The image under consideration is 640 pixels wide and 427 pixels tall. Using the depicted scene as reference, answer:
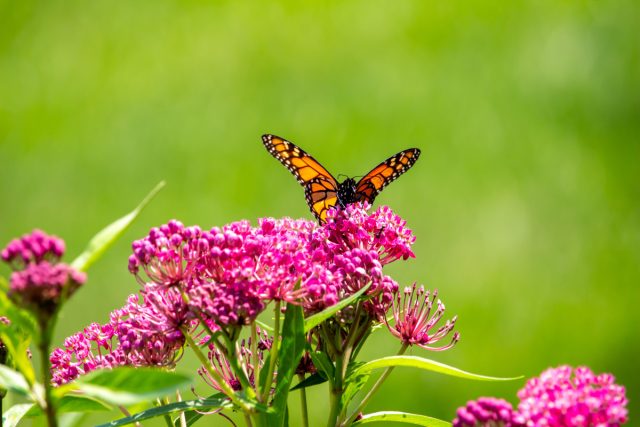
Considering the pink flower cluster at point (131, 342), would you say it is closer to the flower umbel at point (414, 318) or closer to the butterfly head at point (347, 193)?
the flower umbel at point (414, 318)

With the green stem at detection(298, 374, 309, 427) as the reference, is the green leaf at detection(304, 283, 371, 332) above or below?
above

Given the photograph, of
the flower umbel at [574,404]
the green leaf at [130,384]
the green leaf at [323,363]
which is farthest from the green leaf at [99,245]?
the flower umbel at [574,404]

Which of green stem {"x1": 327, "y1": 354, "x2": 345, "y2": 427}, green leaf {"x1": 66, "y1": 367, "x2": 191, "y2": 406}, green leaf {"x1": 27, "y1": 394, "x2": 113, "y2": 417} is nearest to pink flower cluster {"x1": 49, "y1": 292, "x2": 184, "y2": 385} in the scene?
green leaf {"x1": 27, "y1": 394, "x2": 113, "y2": 417}

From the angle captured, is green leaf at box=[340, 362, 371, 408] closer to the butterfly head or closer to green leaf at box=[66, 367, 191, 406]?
green leaf at box=[66, 367, 191, 406]

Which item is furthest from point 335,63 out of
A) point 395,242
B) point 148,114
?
point 395,242

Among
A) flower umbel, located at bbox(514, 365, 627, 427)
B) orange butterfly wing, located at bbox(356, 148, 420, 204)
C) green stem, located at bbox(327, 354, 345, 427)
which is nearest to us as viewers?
flower umbel, located at bbox(514, 365, 627, 427)

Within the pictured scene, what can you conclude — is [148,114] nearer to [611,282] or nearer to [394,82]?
[394,82]
